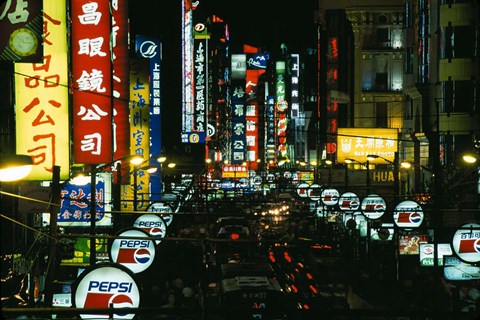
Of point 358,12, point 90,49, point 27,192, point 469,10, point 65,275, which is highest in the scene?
point 358,12

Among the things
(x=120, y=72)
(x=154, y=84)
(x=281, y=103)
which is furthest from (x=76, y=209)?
(x=281, y=103)

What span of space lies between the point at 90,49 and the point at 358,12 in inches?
2730

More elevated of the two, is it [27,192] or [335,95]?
[335,95]

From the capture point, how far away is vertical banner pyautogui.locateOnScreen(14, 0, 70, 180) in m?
18.4

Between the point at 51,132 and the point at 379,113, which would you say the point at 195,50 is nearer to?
the point at 379,113

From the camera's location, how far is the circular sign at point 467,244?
72.2ft

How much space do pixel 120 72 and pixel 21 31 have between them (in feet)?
33.4

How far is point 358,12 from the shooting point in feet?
281

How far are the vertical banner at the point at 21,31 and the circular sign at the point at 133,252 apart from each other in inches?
225

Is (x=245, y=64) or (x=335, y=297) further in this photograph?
(x=245, y=64)

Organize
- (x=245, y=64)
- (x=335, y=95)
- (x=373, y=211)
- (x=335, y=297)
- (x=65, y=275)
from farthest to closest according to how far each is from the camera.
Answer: (x=245, y=64) → (x=335, y=95) → (x=373, y=211) → (x=335, y=297) → (x=65, y=275)

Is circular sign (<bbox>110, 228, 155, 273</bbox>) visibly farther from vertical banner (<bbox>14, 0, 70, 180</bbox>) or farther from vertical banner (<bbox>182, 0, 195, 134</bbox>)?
vertical banner (<bbox>182, 0, 195, 134</bbox>)

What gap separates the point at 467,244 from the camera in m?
22.1

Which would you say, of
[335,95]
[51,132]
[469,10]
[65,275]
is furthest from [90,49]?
[335,95]
